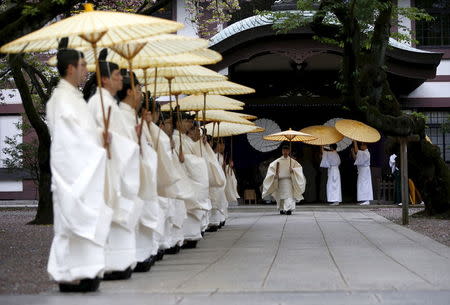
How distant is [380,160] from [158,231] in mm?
18793

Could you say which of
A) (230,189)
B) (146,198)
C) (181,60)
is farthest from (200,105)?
(146,198)

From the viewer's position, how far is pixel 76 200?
7.43 m

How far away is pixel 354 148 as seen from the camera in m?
26.4

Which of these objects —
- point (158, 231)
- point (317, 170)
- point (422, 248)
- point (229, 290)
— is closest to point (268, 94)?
point (317, 170)

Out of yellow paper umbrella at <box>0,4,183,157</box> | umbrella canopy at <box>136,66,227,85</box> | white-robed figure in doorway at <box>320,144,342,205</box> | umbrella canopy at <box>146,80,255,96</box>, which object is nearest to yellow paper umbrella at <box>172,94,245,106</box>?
umbrella canopy at <box>146,80,255,96</box>

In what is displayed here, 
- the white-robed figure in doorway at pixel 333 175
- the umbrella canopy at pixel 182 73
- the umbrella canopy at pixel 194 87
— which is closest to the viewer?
the umbrella canopy at pixel 182 73

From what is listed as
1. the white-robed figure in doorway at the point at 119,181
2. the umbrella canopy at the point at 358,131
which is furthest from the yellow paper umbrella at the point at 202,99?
the white-robed figure in doorway at the point at 119,181

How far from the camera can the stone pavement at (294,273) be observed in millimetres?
7227

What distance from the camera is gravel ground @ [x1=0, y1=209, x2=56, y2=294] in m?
8.27

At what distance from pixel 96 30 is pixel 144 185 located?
7.39ft

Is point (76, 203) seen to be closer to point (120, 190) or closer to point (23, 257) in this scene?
point (120, 190)

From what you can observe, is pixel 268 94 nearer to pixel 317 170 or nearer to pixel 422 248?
pixel 317 170

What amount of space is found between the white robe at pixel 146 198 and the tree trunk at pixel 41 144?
8.09 m

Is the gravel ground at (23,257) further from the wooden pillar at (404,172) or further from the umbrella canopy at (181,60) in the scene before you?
the wooden pillar at (404,172)
